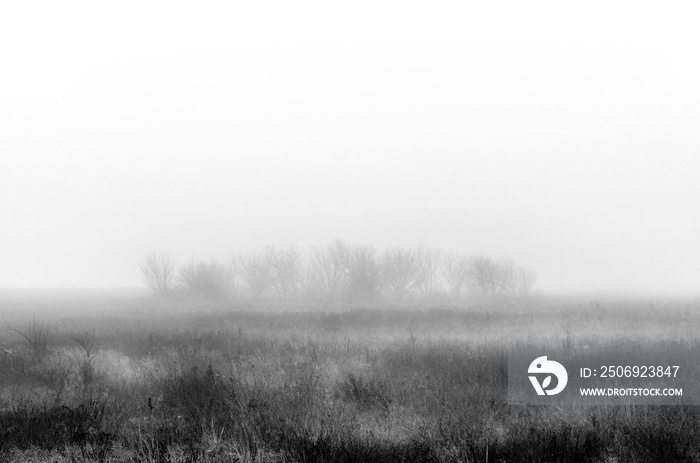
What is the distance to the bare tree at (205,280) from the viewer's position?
6250 cm

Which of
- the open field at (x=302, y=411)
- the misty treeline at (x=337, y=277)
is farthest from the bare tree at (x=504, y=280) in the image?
the open field at (x=302, y=411)

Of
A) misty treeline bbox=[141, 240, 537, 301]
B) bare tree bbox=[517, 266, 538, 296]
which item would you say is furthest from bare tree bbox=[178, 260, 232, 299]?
bare tree bbox=[517, 266, 538, 296]

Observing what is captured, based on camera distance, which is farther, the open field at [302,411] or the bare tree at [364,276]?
the bare tree at [364,276]

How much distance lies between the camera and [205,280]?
6303cm

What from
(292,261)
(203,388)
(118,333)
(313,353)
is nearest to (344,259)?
(292,261)

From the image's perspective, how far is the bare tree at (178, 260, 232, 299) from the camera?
62.5 m

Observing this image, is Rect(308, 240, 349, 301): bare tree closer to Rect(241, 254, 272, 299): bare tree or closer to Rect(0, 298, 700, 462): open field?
Rect(241, 254, 272, 299): bare tree

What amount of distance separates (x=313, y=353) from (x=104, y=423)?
6.67 metres

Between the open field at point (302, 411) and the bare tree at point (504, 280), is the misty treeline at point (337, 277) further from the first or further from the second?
the open field at point (302, 411)

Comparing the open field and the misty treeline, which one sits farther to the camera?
the misty treeline

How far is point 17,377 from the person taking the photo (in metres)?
10.4

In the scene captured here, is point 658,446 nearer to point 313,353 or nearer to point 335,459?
point 335,459

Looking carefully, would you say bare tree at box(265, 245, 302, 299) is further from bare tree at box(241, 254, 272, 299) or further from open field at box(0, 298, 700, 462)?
open field at box(0, 298, 700, 462)

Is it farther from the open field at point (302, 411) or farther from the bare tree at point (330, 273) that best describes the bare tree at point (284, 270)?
the open field at point (302, 411)
